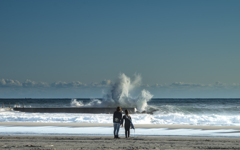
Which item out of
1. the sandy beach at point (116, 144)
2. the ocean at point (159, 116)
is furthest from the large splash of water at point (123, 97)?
the sandy beach at point (116, 144)

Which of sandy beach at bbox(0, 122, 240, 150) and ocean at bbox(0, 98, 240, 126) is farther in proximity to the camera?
ocean at bbox(0, 98, 240, 126)

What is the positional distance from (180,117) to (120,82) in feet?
53.2

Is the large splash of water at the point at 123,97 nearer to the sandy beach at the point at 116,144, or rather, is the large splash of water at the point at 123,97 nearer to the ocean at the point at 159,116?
the ocean at the point at 159,116

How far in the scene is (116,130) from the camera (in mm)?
11383

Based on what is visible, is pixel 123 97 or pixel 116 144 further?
pixel 123 97

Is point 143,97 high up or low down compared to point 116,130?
up

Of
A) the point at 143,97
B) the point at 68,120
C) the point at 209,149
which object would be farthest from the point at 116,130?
the point at 143,97

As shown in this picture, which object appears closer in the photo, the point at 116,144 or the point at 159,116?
the point at 116,144

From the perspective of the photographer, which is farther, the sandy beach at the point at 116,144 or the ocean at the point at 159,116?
the ocean at the point at 159,116

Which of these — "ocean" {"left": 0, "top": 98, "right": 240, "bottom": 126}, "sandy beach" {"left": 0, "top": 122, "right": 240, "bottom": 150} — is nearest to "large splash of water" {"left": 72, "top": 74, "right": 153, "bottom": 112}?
"ocean" {"left": 0, "top": 98, "right": 240, "bottom": 126}

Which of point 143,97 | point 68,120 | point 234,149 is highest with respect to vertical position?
point 143,97

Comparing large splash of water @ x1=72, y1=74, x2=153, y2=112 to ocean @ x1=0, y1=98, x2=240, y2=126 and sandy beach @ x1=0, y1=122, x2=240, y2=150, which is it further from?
sandy beach @ x1=0, y1=122, x2=240, y2=150

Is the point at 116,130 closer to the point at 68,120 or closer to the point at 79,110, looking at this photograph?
the point at 68,120

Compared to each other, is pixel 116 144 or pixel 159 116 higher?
pixel 159 116
